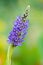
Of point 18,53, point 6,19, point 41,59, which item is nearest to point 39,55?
point 41,59

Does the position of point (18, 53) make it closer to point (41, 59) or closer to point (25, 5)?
point (41, 59)
